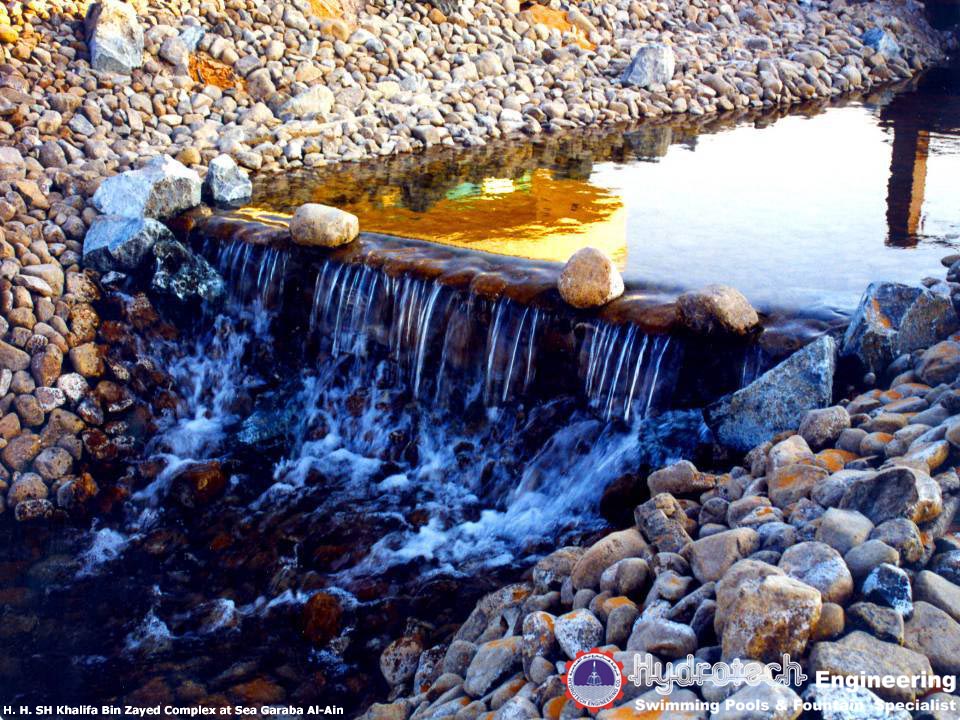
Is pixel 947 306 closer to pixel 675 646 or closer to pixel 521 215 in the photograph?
pixel 675 646

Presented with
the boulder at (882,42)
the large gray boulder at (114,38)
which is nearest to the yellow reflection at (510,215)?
the large gray boulder at (114,38)

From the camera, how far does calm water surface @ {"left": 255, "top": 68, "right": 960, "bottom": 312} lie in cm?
596

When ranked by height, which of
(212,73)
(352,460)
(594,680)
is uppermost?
(212,73)

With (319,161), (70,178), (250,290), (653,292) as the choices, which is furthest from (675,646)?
(319,161)

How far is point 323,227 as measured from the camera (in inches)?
251

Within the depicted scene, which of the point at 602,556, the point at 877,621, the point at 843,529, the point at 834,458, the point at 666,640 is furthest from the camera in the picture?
the point at 834,458

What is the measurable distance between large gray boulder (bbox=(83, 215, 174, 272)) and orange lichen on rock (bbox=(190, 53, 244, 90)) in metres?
4.03

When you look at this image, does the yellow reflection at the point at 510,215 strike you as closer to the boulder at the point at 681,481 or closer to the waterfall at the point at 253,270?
the waterfall at the point at 253,270

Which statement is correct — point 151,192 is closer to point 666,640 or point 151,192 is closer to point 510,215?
point 510,215

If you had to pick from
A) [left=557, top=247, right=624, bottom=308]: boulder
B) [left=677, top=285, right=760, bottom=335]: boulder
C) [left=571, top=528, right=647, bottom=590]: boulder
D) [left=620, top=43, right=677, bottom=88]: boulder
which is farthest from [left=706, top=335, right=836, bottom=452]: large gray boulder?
[left=620, top=43, right=677, bottom=88]: boulder

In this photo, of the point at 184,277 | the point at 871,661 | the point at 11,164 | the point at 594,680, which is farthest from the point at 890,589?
the point at 11,164

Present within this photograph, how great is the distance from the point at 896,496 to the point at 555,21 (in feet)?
42.4

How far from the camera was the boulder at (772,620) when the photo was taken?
2234mm

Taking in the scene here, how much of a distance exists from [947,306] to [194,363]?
5.22 m
